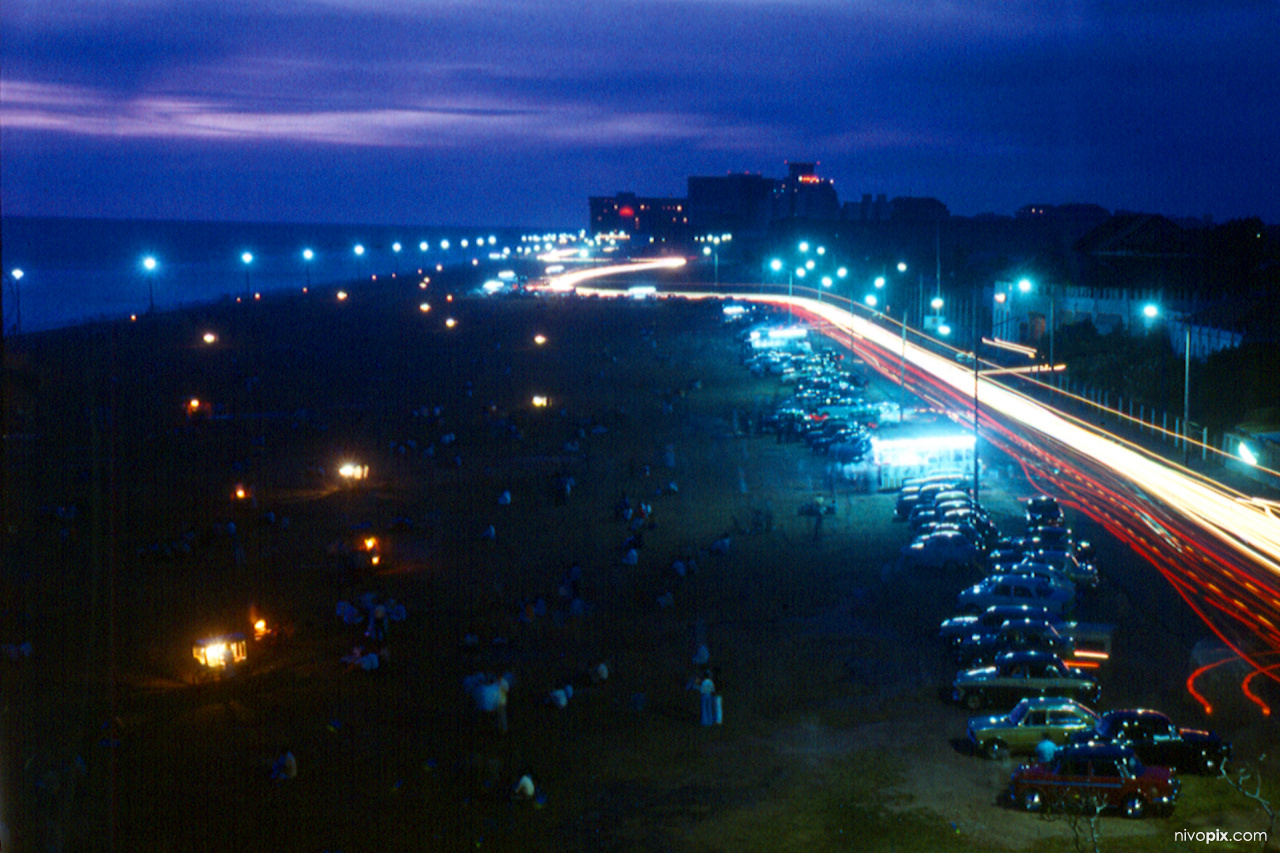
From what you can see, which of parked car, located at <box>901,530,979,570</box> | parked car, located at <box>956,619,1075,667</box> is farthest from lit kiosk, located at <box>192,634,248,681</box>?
parked car, located at <box>901,530,979,570</box>

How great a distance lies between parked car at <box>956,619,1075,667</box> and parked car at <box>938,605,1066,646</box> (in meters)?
0.25

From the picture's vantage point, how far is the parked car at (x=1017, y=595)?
722 inches

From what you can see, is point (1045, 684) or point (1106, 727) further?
point (1045, 684)

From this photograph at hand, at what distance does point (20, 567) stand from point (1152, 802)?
21.1 metres

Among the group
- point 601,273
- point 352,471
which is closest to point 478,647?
point 352,471

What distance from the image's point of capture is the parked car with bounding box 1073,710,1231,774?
494 inches

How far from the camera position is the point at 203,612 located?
19.9 m

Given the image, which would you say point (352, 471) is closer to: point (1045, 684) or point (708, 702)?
point (708, 702)

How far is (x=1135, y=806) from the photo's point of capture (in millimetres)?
11711

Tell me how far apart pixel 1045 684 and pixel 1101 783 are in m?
3.07

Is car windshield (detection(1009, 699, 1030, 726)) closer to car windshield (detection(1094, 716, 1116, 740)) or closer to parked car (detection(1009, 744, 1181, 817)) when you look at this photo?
car windshield (detection(1094, 716, 1116, 740))

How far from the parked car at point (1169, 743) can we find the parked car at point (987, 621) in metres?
3.94

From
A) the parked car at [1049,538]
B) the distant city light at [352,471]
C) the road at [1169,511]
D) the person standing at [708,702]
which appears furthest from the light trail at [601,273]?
the person standing at [708,702]

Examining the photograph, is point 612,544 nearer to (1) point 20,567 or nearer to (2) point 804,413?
(1) point 20,567
